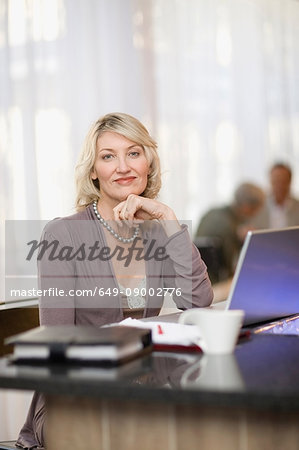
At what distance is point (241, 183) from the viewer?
6.79m

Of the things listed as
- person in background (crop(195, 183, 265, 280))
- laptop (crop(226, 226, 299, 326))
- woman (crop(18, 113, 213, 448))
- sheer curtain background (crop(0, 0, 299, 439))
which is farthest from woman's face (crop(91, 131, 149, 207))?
person in background (crop(195, 183, 265, 280))

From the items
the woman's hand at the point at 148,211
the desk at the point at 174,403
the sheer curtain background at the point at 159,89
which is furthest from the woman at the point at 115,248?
the sheer curtain background at the point at 159,89

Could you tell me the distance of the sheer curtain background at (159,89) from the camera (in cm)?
355

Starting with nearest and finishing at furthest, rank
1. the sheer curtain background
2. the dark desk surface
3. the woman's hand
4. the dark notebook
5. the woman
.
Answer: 1. the dark desk surface
2. the dark notebook
3. the woman
4. the woman's hand
5. the sheer curtain background

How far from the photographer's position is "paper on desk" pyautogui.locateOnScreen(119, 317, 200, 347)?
5.49 ft

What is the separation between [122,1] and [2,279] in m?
2.03

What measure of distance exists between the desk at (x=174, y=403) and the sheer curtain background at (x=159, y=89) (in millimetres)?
1899

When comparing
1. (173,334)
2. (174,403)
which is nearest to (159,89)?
(173,334)

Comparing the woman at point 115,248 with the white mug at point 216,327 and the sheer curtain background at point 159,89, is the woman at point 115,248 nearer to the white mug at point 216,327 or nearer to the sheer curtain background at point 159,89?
the white mug at point 216,327

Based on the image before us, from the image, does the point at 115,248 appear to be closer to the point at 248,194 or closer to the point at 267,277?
the point at 267,277

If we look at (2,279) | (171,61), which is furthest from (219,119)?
(2,279)

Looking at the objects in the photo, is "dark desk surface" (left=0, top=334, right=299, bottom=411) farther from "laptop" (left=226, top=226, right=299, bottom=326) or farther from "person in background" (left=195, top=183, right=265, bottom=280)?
"person in background" (left=195, top=183, right=265, bottom=280)

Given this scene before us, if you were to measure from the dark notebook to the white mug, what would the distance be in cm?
13

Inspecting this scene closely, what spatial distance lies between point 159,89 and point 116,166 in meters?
2.98
